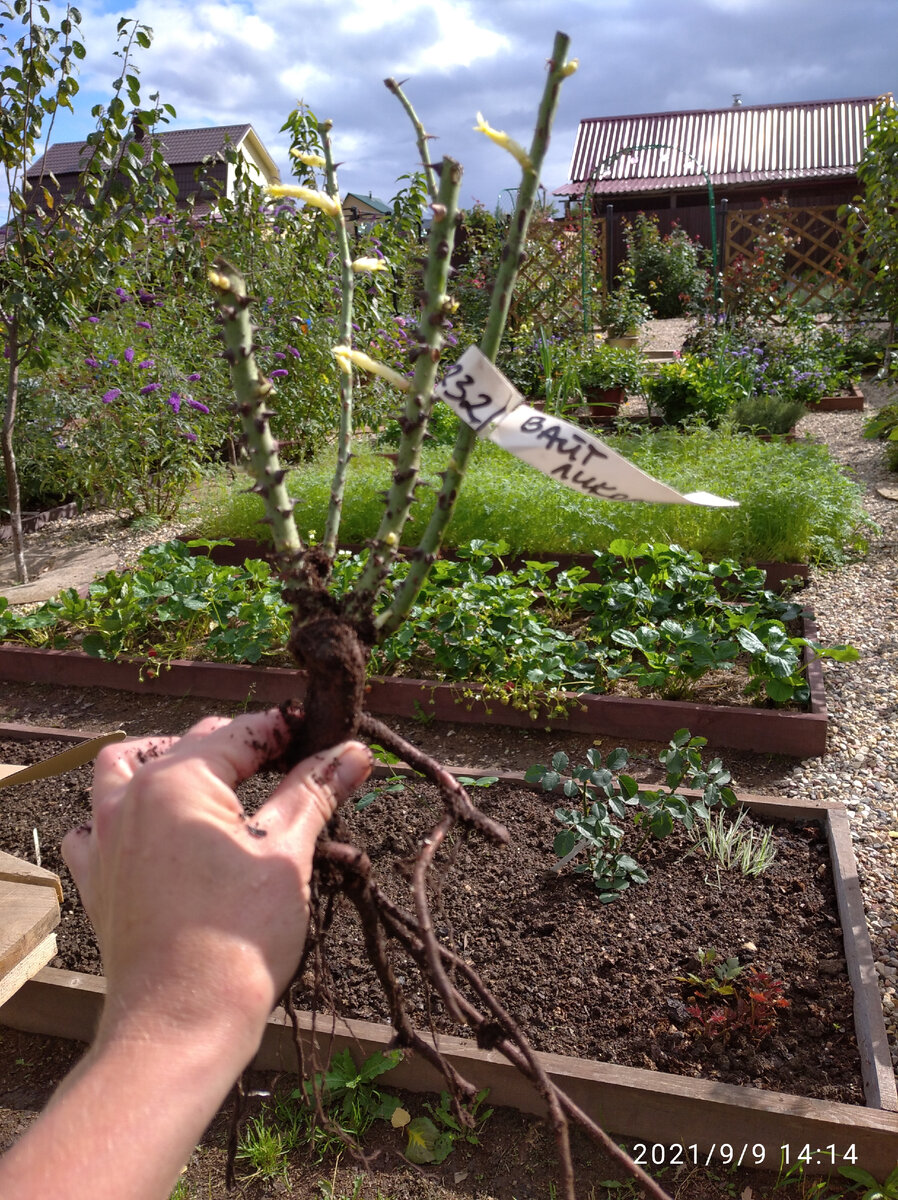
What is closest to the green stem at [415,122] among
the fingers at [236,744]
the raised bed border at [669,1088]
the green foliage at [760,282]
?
the fingers at [236,744]

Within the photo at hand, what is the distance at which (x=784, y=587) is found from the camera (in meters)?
4.40

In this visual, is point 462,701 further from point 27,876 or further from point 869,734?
point 27,876

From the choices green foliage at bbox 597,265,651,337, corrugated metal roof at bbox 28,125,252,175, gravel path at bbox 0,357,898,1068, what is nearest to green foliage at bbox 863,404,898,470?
gravel path at bbox 0,357,898,1068

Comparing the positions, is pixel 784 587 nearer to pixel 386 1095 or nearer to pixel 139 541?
pixel 386 1095

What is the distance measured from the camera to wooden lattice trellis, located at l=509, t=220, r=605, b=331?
35.7 ft

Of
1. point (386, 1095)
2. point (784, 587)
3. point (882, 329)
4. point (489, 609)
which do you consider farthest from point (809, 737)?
point (882, 329)

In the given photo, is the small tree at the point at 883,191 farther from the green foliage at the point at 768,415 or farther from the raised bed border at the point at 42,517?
the raised bed border at the point at 42,517

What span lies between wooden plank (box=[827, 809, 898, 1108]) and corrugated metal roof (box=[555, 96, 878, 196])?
22.0m

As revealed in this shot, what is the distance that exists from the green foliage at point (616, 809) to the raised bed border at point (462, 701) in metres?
0.66

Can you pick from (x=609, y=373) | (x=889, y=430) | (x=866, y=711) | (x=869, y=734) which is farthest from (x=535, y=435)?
(x=609, y=373)

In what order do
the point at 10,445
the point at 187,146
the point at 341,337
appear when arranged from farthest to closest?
the point at 187,146
the point at 10,445
the point at 341,337

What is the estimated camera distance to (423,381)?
3.52ft
